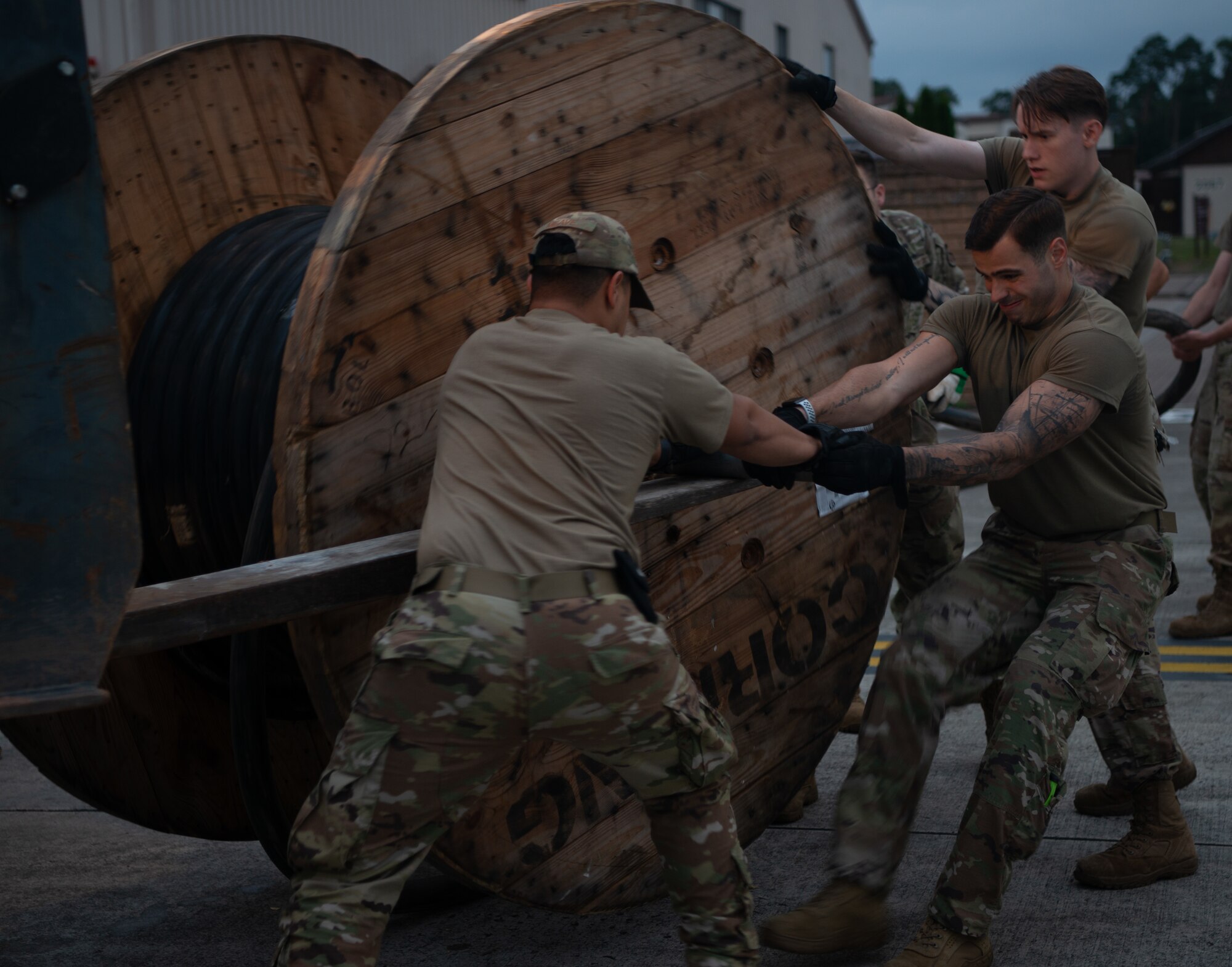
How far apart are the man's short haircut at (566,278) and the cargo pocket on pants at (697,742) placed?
0.83m

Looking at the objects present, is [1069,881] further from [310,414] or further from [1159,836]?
[310,414]

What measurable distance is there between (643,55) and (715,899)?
2026 mm

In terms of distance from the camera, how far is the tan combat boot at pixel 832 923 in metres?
3.35

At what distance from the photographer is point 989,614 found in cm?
360

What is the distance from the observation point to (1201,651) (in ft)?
20.7

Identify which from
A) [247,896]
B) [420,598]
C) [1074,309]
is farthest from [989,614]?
[247,896]

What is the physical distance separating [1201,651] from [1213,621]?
0.75 feet

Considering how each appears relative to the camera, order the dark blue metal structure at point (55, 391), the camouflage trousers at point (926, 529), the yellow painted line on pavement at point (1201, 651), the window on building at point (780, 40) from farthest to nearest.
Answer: the window on building at point (780, 40)
the yellow painted line on pavement at point (1201, 651)
the camouflage trousers at point (926, 529)
the dark blue metal structure at point (55, 391)

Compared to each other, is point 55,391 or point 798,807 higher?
point 55,391

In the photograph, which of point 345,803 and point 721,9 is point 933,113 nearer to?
point 721,9

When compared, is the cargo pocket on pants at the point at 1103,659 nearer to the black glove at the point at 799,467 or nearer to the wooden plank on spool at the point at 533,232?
the black glove at the point at 799,467

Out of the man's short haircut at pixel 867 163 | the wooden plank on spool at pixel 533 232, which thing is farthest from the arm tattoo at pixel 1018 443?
the man's short haircut at pixel 867 163

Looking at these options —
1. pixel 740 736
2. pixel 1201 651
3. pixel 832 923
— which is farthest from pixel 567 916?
pixel 1201 651

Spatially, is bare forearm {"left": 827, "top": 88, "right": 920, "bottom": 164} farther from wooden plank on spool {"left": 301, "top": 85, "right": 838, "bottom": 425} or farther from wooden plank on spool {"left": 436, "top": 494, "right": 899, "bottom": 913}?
wooden plank on spool {"left": 436, "top": 494, "right": 899, "bottom": 913}
